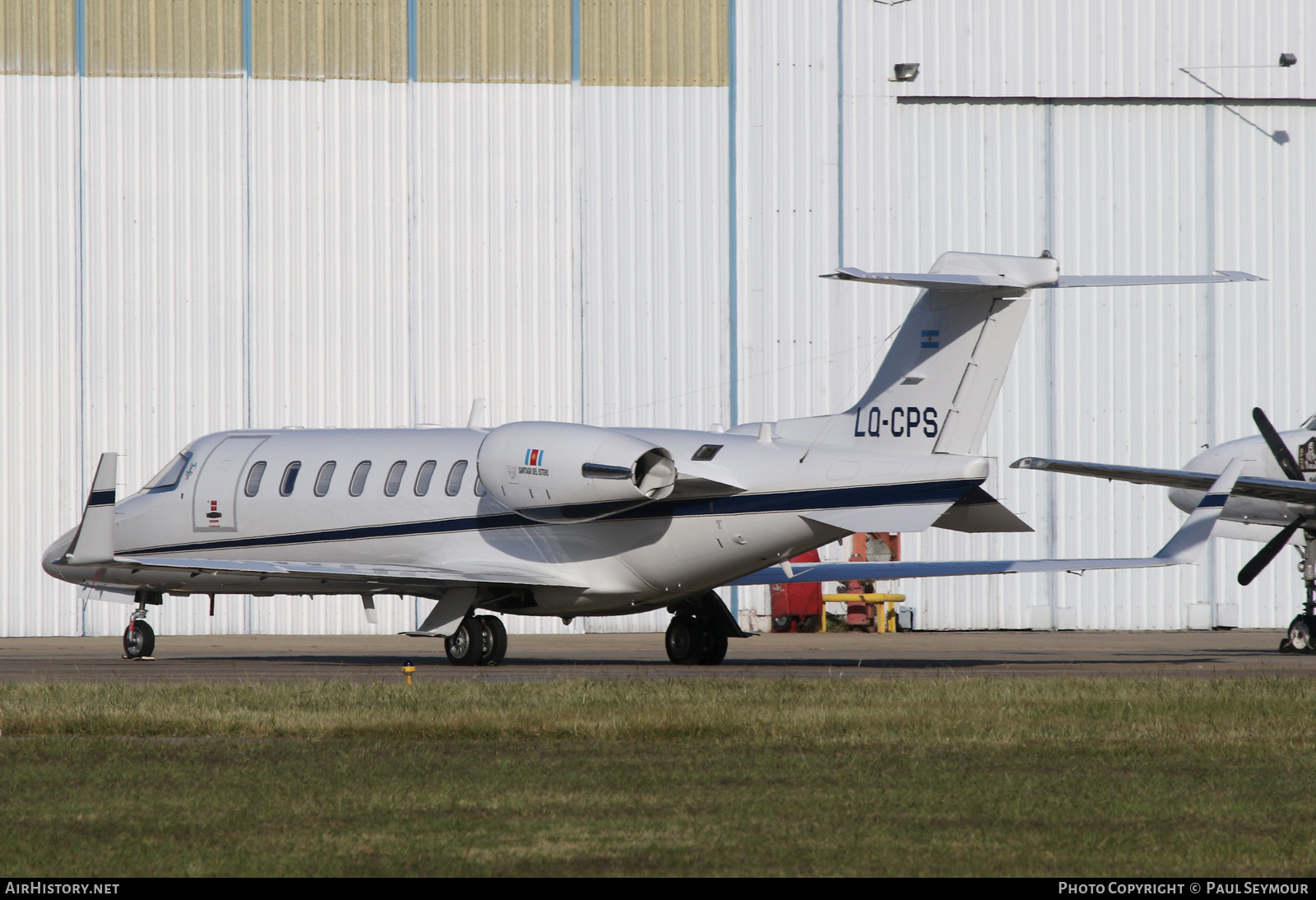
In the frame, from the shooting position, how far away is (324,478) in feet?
75.5

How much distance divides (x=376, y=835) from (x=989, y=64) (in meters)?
32.0

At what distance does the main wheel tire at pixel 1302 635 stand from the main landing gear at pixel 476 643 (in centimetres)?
1309

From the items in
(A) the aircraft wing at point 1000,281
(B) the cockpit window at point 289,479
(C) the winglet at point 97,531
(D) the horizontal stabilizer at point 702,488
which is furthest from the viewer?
(B) the cockpit window at point 289,479

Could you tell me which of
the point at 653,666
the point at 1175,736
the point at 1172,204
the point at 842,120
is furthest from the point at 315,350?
the point at 1175,736

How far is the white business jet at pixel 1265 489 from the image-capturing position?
83.6 ft

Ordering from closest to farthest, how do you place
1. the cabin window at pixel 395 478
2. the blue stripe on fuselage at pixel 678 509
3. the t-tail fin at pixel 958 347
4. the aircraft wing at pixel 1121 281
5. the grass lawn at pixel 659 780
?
the grass lawn at pixel 659 780 < the aircraft wing at pixel 1121 281 < the t-tail fin at pixel 958 347 < the blue stripe on fuselage at pixel 678 509 < the cabin window at pixel 395 478

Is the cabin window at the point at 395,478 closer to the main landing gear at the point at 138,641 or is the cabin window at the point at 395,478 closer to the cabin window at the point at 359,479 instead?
the cabin window at the point at 359,479

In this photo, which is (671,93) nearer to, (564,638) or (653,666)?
(564,638)

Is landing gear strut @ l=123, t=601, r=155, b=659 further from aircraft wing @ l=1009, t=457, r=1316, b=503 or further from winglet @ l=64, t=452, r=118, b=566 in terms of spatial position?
aircraft wing @ l=1009, t=457, r=1316, b=503

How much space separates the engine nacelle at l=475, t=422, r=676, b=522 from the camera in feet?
64.9

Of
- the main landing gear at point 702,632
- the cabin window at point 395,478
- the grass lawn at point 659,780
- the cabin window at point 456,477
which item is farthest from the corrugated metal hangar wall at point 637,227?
the grass lawn at point 659,780

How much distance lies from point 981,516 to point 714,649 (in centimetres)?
485

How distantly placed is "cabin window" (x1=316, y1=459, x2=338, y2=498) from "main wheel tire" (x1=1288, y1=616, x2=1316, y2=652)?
15314mm

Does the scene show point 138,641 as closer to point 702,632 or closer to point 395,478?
point 395,478
